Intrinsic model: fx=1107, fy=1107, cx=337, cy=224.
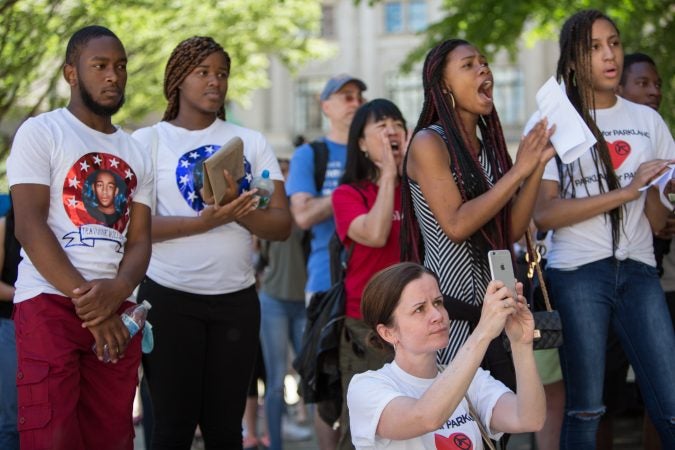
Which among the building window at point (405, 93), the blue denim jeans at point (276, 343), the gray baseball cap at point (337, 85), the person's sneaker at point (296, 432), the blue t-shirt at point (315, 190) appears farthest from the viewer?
the building window at point (405, 93)

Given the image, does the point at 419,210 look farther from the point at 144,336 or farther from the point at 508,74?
the point at 508,74

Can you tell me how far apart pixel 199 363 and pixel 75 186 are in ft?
3.74

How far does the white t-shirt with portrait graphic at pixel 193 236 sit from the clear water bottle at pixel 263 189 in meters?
0.05

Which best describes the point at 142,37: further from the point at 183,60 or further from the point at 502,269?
the point at 502,269

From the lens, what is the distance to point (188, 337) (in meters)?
5.16

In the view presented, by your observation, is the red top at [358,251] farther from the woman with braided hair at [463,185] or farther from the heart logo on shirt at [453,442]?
the heart logo on shirt at [453,442]

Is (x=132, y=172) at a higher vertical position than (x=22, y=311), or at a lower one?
higher

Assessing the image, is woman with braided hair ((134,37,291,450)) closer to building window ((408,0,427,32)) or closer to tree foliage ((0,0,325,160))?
tree foliage ((0,0,325,160))

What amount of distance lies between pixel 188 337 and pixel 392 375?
58.4 inches

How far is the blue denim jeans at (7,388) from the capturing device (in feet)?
17.9

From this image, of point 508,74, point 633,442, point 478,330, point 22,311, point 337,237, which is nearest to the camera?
point 478,330

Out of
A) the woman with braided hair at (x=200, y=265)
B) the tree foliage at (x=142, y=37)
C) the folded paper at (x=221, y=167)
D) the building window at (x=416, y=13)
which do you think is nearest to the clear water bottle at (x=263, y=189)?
the woman with braided hair at (x=200, y=265)

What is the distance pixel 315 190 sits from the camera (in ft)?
22.1

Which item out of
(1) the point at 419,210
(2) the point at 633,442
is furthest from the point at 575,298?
(2) the point at 633,442
